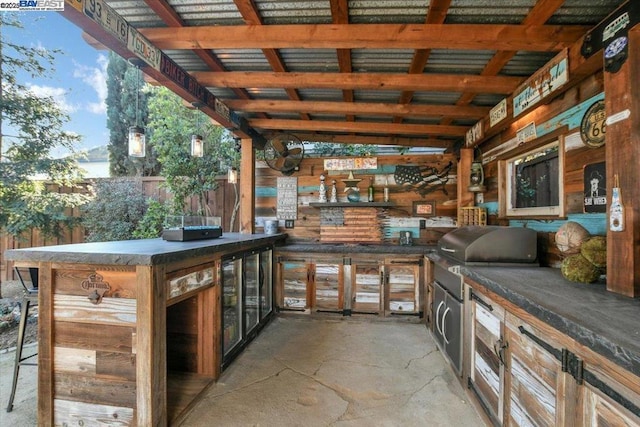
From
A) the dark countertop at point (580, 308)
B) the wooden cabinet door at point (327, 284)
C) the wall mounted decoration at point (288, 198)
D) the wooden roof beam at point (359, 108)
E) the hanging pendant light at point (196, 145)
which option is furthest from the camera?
the wall mounted decoration at point (288, 198)

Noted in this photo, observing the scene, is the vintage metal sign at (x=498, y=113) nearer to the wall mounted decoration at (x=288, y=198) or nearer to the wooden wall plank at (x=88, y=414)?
the wall mounted decoration at (x=288, y=198)

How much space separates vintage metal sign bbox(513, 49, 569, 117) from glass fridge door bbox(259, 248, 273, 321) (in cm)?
282

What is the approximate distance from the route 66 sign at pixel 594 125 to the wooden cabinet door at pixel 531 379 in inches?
47.8

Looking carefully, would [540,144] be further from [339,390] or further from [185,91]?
[185,91]

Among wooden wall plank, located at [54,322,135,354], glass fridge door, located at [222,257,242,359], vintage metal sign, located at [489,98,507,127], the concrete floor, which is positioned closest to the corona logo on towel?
wooden wall plank, located at [54,322,135,354]

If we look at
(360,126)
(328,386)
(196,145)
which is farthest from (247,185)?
(328,386)

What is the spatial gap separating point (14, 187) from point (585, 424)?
6.02 meters

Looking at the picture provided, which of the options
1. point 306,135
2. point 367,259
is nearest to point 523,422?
point 367,259

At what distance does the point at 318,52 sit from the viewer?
87.2 inches

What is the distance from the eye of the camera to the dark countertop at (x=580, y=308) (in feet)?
2.61

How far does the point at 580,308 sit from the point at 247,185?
347 cm

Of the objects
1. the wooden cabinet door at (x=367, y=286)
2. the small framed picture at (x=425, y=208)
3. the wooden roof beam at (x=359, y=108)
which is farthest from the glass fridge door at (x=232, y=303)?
the small framed picture at (x=425, y=208)

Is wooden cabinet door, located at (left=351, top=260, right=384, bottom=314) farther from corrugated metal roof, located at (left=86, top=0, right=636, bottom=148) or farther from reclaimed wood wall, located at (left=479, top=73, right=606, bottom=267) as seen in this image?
corrugated metal roof, located at (left=86, top=0, right=636, bottom=148)

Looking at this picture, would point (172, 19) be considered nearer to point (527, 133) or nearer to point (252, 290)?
point (252, 290)
